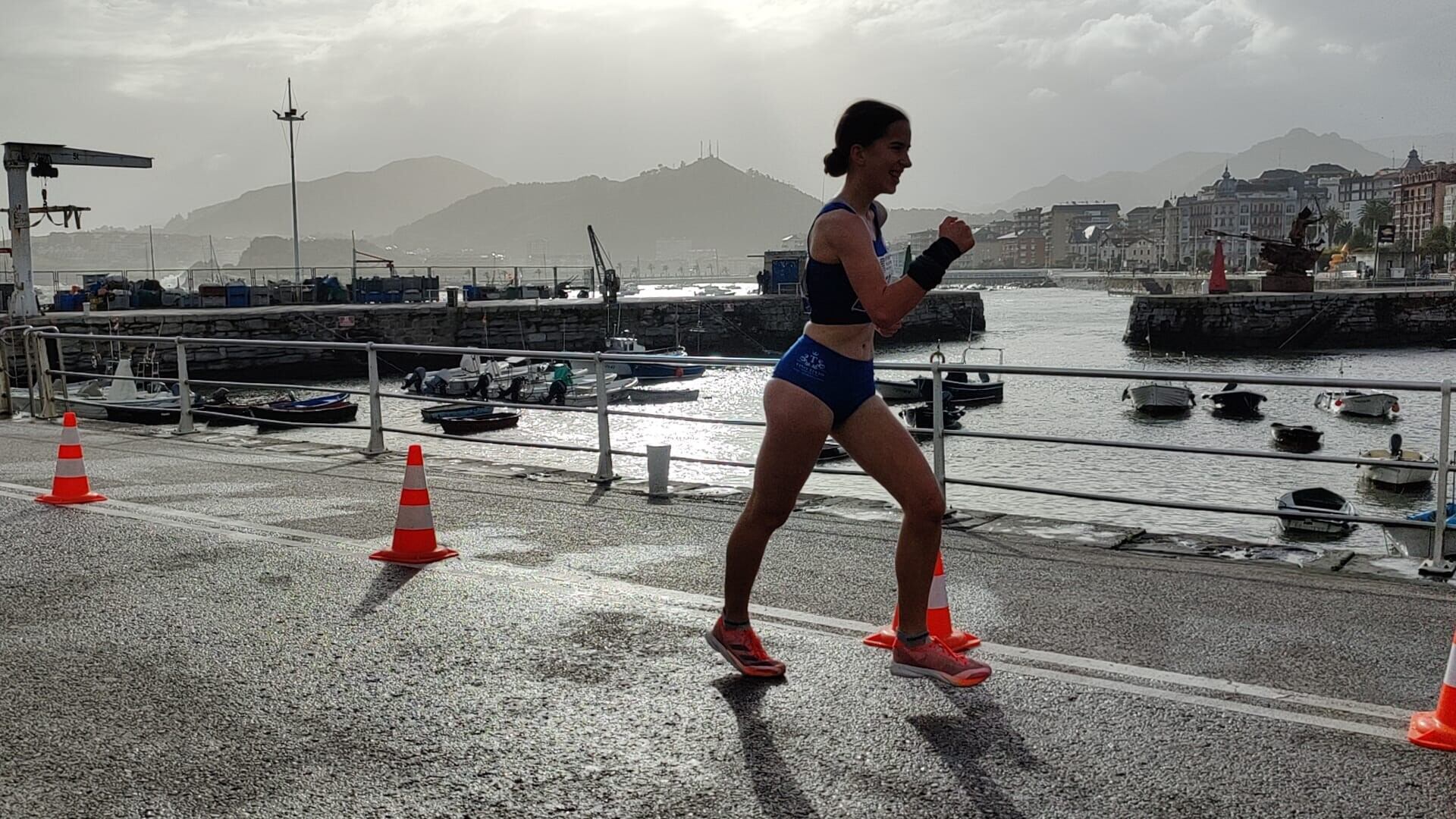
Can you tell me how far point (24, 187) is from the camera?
83.9 feet

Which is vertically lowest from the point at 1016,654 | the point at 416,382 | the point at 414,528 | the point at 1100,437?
the point at 1100,437

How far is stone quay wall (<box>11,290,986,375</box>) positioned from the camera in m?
49.0

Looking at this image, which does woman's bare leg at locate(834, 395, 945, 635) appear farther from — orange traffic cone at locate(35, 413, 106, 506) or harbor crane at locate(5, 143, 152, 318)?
harbor crane at locate(5, 143, 152, 318)

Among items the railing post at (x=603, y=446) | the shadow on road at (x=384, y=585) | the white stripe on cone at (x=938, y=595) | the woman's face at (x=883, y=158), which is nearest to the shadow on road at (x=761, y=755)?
the white stripe on cone at (x=938, y=595)

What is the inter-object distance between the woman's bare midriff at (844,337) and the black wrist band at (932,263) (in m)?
0.30

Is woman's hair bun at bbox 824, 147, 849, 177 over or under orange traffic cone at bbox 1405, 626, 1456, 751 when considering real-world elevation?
over

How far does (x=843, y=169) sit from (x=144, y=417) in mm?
26254

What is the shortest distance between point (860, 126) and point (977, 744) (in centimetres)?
213

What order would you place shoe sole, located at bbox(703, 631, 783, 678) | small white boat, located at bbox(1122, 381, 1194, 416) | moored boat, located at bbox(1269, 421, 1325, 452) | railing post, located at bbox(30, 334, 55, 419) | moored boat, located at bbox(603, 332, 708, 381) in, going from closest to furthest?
shoe sole, located at bbox(703, 631, 783, 678) → railing post, located at bbox(30, 334, 55, 419) → moored boat, located at bbox(1269, 421, 1325, 452) → small white boat, located at bbox(1122, 381, 1194, 416) → moored boat, located at bbox(603, 332, 708, 381)

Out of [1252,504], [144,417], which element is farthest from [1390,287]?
[144,417]

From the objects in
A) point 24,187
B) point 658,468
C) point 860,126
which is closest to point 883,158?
point 860,126

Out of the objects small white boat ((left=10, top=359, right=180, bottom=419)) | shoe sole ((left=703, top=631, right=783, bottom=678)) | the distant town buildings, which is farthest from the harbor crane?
the distant town buildings

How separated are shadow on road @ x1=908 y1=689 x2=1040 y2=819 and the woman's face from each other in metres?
1.84

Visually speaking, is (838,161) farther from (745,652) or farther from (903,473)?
(745,652)
